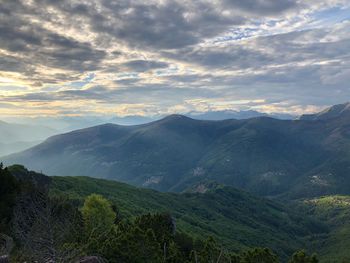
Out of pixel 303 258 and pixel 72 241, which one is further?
pixel 72 241

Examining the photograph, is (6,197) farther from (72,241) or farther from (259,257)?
(259,257)

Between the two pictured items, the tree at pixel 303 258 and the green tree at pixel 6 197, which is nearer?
the tree at pixel 303 258

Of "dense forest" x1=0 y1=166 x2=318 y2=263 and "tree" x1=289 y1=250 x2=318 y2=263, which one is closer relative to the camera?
"dense forest" x1=0 y1=166 x2=318 y2=263

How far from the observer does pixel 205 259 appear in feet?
180

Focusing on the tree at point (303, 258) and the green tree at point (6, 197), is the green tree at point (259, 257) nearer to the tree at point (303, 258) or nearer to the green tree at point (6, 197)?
the tree at point (303, 258)

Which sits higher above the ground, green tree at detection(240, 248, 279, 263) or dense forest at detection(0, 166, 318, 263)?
dense forest at detection(0, 166, 318, 263)

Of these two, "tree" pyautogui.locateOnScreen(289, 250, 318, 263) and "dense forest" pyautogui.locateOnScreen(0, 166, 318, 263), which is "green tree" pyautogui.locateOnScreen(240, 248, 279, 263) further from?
"tree" pyautogui.locateOnScreen(289, 250, 318, 263)

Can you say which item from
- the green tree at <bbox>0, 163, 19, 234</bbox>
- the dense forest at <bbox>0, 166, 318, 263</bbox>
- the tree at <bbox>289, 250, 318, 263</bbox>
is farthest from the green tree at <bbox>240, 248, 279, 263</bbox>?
the green tree at <bbox>0, 163, 19, 234</bbox>

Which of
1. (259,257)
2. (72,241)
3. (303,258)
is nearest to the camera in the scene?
(303,258)

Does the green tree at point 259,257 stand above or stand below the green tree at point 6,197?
below

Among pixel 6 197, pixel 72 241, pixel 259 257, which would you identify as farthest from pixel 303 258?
pixel 6 197

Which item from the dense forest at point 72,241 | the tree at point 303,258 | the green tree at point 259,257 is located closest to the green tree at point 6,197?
the dense forest at point 72,241

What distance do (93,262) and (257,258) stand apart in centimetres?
2852

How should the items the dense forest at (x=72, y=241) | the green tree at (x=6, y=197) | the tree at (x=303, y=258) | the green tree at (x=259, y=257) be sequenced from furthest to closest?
the green tree at (x=6, y=197) < the green tree at (x=259, y=257) < the tree at (x=303, y=258) < the dense forest at (x=72, y=241)
